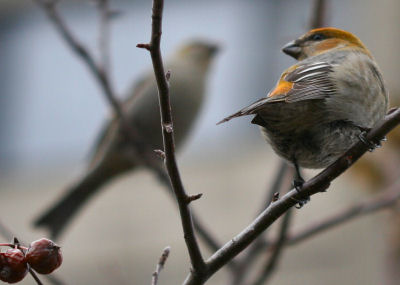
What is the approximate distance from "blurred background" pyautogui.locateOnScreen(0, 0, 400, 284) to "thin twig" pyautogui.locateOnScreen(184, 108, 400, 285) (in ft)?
17.7

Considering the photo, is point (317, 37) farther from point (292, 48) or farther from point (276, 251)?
point (276, 251)

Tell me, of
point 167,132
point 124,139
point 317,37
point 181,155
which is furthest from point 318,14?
point 181,155

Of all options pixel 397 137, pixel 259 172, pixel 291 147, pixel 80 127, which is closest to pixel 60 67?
pixel 80 127

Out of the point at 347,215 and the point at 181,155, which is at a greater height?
the point at 347,215

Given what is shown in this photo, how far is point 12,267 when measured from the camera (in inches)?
79.9

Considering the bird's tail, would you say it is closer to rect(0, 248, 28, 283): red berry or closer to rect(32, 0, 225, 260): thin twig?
rect(32, 0, 225, 260): thin twig

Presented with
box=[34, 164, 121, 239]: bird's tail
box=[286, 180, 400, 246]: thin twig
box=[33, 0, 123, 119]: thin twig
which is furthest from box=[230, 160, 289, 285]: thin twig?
box=[34, 164, 121, 239]: bird's tail

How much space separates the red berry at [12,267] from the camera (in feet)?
6.62

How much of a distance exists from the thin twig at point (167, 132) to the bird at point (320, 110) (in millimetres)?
661

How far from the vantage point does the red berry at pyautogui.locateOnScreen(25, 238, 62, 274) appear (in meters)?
2.06

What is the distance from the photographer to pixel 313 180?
7.93 ft

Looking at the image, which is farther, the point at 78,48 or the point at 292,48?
the point at 78,48

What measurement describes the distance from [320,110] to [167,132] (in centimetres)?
99

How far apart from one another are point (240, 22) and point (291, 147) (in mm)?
7480
